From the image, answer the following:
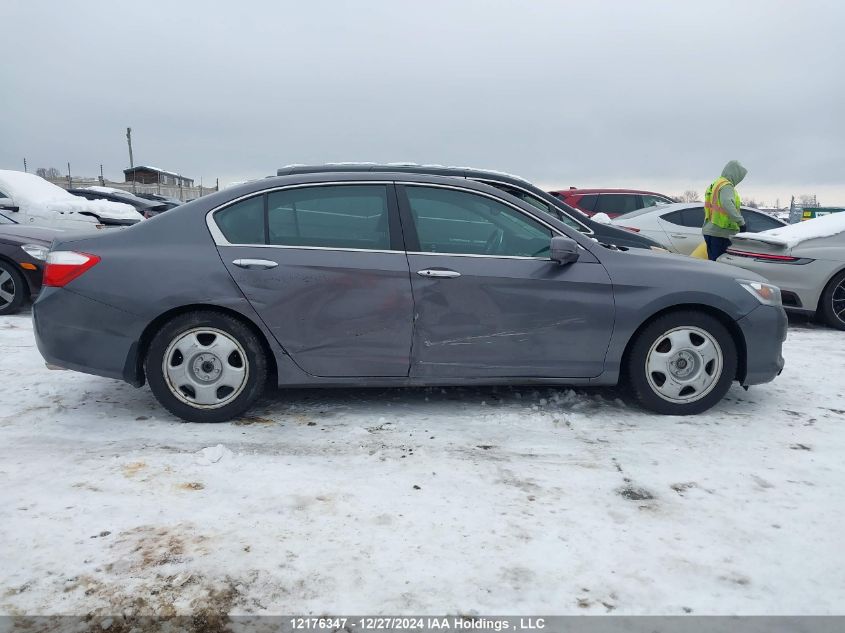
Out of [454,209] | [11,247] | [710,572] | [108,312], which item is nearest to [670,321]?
[454,209]

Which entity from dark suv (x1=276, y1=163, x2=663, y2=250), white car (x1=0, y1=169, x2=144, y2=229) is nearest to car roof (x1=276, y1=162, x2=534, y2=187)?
dark suv (x1=276, y1=163, x2=663, y2=250)

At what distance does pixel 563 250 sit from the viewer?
12.5ft

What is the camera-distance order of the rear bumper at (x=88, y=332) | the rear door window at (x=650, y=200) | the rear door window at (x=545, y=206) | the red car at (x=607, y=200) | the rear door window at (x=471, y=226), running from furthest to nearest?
1. the rear door window at (x=650, y=200)
2. the red car at (x=607, y=200)
3. the rear door window at (x=545, y=206)
4. the rear door window at (x=471, y=226)
5. the rear bumper at (x=88, y=332)

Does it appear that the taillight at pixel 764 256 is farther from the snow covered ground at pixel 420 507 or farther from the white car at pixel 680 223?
the snow covered ground at pixel 420 507

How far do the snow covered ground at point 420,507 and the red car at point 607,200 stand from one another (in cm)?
791

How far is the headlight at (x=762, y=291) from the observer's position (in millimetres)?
4008

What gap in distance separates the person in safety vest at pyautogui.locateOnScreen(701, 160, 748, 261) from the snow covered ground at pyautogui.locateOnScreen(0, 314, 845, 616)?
4092 mm

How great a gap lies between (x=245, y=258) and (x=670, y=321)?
103 inches

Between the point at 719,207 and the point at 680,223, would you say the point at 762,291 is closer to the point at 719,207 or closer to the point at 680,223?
the point at 719,207

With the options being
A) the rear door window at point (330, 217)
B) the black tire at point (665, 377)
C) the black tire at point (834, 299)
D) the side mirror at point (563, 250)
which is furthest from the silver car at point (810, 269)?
the rear door window at point (330, 217)

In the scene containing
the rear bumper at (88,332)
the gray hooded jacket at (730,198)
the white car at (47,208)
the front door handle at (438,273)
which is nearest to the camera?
the rear bumper at (88,332)

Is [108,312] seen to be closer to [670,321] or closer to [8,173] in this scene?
[670,321]

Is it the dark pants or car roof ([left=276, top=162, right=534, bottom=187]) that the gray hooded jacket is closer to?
the dark pants

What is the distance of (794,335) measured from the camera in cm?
657
